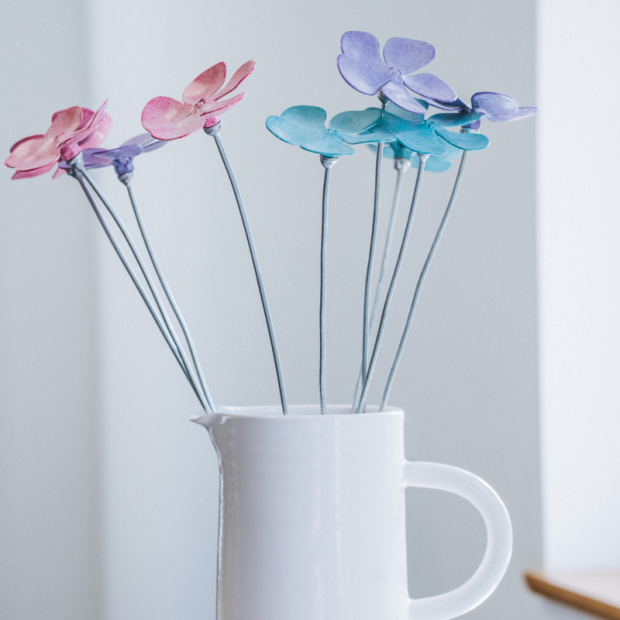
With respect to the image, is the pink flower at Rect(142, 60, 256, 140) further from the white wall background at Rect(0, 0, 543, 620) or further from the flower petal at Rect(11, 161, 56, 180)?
the white wall background at Rect(0, 0, 543, 620)

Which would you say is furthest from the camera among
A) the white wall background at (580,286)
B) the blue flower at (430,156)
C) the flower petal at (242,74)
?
the white wall background at (580,286)

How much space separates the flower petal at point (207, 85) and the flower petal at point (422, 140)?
3.4 inches

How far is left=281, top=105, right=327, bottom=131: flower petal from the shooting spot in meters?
0.30

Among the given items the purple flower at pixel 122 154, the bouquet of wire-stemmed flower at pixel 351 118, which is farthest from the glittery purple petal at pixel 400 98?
the purple flower at pixel 122 154

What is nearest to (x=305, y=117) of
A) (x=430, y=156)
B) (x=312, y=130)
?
(x=312, y=130)

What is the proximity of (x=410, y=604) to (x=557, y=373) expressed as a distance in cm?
25

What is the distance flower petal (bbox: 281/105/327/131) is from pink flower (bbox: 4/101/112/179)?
86 mm

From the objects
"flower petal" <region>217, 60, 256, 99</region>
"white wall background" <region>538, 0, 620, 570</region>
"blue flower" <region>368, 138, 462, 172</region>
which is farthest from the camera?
"white wall background" <region>538, 0, 620, 570</region>

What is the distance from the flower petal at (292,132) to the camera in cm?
28

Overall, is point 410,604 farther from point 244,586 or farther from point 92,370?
point 92,370

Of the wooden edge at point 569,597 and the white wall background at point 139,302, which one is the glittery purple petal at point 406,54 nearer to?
the white wall background at point 139,302

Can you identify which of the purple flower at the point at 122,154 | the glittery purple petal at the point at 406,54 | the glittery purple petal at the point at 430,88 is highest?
the glittery purple petal at the point at 406,54

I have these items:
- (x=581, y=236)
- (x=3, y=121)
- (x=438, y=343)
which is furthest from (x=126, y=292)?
(x=581, y=236)

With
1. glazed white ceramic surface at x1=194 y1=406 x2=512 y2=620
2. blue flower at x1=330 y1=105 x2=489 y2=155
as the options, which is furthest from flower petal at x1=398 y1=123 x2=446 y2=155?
glazed white ceramic surface at x1=194 y1=406 x2=512 y2=620
